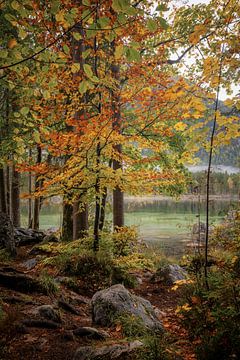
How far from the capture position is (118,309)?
14.2 feet

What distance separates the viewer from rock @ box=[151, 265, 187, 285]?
807 centimetres

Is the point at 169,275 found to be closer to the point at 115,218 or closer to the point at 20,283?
the point at 115,218

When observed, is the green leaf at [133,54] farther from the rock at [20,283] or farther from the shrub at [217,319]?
the rock at [20,283]

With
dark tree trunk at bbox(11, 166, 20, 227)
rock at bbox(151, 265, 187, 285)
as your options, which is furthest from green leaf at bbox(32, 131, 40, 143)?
dark tree trunk at bbox(11, 166, 20, 227)

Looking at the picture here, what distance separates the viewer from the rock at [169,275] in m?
8.07

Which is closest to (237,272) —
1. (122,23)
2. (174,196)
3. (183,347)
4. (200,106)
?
(183,347)

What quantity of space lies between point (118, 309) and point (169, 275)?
4.17 metres

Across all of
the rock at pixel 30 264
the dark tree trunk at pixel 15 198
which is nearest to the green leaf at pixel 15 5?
the rock at pixel 30 264

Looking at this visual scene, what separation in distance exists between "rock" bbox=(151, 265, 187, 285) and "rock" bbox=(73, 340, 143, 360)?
5.10 metres

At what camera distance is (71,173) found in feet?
19.8

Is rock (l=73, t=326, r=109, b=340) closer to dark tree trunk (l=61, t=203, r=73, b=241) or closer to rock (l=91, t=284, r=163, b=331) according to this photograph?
rock (l=91, t=284, r=163, b=331)

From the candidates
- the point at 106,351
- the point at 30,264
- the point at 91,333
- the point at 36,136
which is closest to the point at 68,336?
the point at 91,333

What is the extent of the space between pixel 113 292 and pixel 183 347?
147 cm

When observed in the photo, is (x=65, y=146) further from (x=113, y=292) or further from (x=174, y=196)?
(x=174, y=196)
